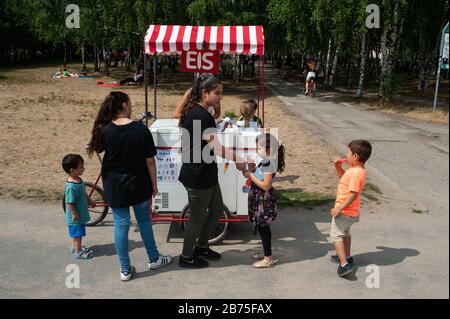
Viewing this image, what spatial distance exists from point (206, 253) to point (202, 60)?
302cm


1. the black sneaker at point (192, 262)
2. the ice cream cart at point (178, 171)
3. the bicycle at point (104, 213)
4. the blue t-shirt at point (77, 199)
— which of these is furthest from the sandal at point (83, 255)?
the black sneaker at point (192, 262)

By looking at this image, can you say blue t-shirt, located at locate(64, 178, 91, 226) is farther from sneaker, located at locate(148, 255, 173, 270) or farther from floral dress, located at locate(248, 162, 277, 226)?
floral dress, located at locate(248, 162, 277, 226)

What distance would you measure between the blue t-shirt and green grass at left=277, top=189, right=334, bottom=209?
3078 mm

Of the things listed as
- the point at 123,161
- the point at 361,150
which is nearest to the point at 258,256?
the point at 361,150

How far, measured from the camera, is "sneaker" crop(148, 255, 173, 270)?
471 cm

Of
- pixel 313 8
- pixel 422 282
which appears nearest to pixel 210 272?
pixel 422 282

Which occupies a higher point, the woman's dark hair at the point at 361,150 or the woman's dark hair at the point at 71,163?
the woman's dark hair at the point at 361,150

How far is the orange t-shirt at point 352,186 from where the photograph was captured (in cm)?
431

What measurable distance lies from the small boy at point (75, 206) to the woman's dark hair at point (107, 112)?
0.75m

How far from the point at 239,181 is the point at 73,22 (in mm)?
31075

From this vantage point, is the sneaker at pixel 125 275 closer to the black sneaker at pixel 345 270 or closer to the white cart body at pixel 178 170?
the white cart body at pixel 178 170

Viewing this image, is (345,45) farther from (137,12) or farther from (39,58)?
(39,58)

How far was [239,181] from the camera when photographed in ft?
17.9

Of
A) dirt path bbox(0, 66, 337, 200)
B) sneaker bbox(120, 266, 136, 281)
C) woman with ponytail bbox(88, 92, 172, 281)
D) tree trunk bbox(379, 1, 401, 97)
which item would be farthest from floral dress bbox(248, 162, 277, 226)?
tree trunk bbox(379, 1, 401, 97)
